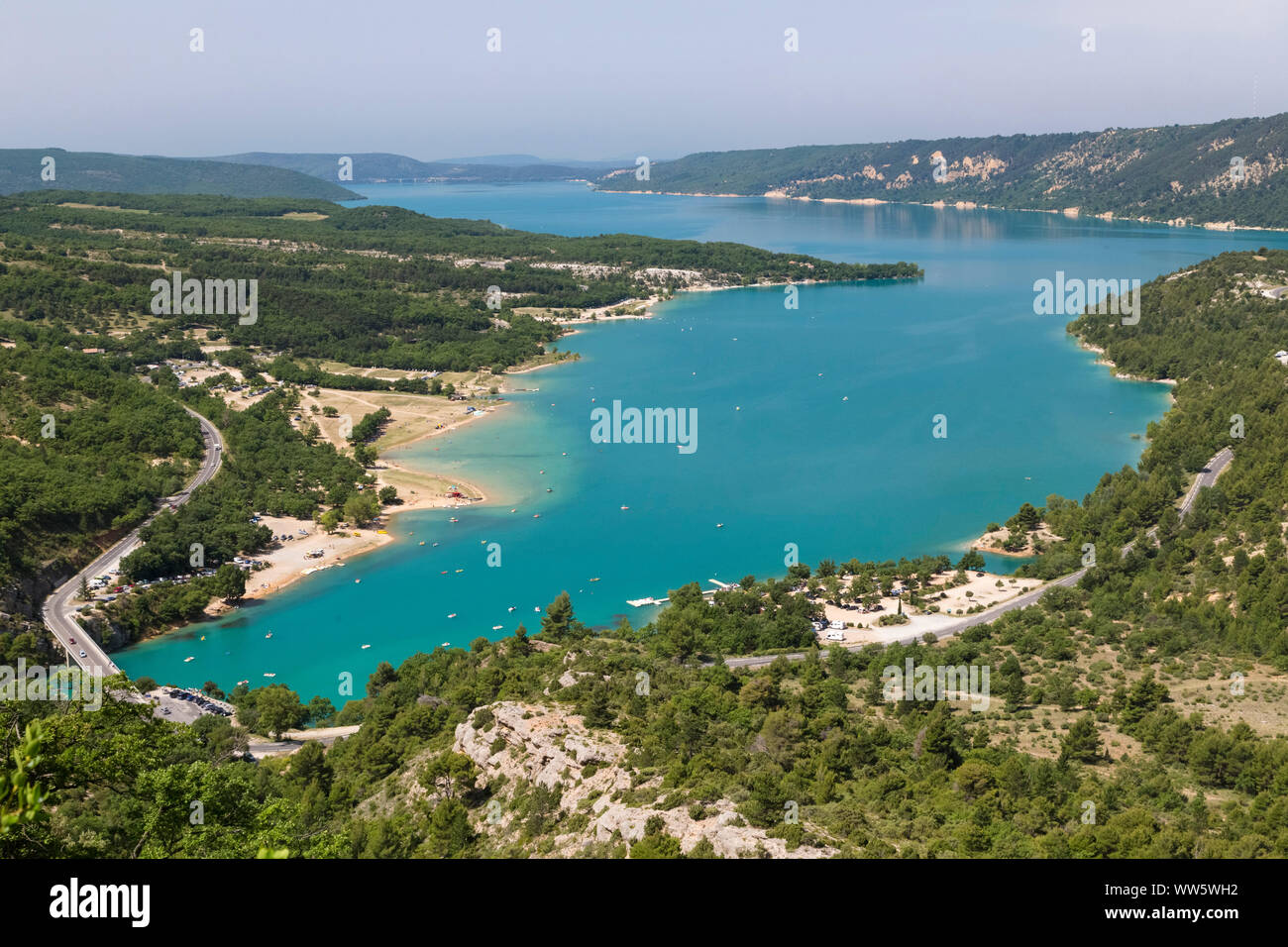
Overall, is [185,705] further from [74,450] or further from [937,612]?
[937,612]

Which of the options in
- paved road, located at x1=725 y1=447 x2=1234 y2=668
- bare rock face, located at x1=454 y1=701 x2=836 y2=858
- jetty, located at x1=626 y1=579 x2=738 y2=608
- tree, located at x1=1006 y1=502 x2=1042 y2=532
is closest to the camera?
bare rock face, located at x1=454 y1=701 x2=836 y2=858

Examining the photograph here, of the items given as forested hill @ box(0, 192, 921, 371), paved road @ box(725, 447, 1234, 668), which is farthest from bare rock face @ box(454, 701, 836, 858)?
forested hill @ box(0, 192, 921, 371)

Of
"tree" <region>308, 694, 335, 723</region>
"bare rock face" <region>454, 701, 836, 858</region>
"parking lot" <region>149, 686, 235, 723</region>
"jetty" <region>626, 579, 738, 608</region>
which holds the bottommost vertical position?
"tree" <region>308, 694, 335, 723</region>

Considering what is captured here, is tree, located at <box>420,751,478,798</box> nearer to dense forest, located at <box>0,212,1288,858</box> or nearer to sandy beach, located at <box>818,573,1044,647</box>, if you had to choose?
dense forest, located at <box>0,212,1288,858</box>

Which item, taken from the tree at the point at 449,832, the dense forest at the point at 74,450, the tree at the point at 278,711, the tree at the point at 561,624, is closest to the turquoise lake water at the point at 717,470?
the tree at the point at 561,624

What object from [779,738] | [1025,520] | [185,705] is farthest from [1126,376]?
[185,705]

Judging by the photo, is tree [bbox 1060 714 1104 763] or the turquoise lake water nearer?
tree [bbox 1060 714 1104 763]
